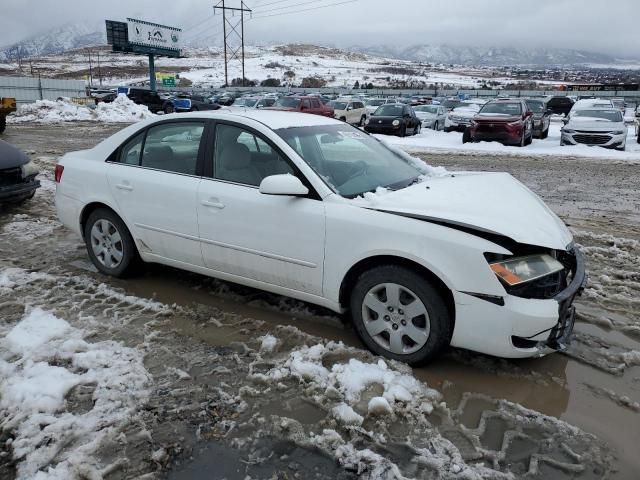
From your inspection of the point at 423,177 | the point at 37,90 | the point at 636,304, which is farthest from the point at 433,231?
the point at 37,90

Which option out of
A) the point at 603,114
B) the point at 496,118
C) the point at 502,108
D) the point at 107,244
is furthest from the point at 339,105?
the point at 107,244

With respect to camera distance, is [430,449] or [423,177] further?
[423,177]

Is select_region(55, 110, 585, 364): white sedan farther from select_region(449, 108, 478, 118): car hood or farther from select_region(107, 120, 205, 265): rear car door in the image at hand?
select_region(449, 108, 478, 118): car hood

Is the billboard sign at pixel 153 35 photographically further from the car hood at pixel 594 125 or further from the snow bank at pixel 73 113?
the car hood at pixel 594 125

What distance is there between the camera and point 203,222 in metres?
4.16

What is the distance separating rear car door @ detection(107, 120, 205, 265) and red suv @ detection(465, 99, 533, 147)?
1498 centimetres

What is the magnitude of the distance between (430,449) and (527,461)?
18.9 inches

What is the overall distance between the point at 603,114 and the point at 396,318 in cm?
1719

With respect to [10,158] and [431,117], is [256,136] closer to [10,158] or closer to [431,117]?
[10,158]

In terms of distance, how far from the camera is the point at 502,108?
18.4m

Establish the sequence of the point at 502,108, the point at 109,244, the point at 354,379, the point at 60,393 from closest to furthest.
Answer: the point at 60,393 < the point at 354,379 < the point at 109,244 < the point at 502,108

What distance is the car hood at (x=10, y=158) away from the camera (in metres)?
7.14

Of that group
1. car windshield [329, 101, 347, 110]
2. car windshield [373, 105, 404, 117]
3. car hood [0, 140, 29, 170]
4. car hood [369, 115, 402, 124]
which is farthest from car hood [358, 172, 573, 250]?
car windshield [329, 101, 347, 110]

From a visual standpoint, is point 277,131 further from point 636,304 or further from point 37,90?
point 37,90
